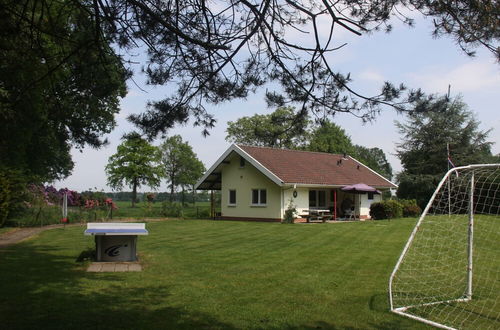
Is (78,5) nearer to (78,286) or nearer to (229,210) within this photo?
(78,286)

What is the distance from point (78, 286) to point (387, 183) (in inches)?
1100

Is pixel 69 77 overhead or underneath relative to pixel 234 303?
overhead

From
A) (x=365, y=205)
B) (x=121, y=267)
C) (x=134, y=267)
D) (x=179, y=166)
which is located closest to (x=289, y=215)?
(x=365, y=205)

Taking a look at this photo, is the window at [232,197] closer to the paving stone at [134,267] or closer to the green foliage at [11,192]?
the green foliage at [11,192]

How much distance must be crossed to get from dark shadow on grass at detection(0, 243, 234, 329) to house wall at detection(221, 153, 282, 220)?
16.6m

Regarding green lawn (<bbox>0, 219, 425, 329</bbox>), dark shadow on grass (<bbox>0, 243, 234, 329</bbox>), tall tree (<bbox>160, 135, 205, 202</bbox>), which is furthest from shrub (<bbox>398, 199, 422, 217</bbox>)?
tall tree (<bbox>160, 135, 205, 202</bbox>)

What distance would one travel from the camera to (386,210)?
87.5 feet

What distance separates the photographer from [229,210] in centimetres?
2753

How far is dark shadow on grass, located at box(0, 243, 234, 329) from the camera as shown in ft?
18.0

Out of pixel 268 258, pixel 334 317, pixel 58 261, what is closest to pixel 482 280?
pixel 334 317

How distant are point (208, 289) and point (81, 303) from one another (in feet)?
6.32

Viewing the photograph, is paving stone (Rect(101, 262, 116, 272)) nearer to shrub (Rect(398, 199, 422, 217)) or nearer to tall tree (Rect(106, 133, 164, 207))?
shrub (Rect(398, 199, 422, 217))

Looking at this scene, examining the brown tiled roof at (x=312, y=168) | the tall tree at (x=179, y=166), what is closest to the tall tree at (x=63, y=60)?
the brown tiled roof at (x=312, y=168)

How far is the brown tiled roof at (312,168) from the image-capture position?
85.1 feet
